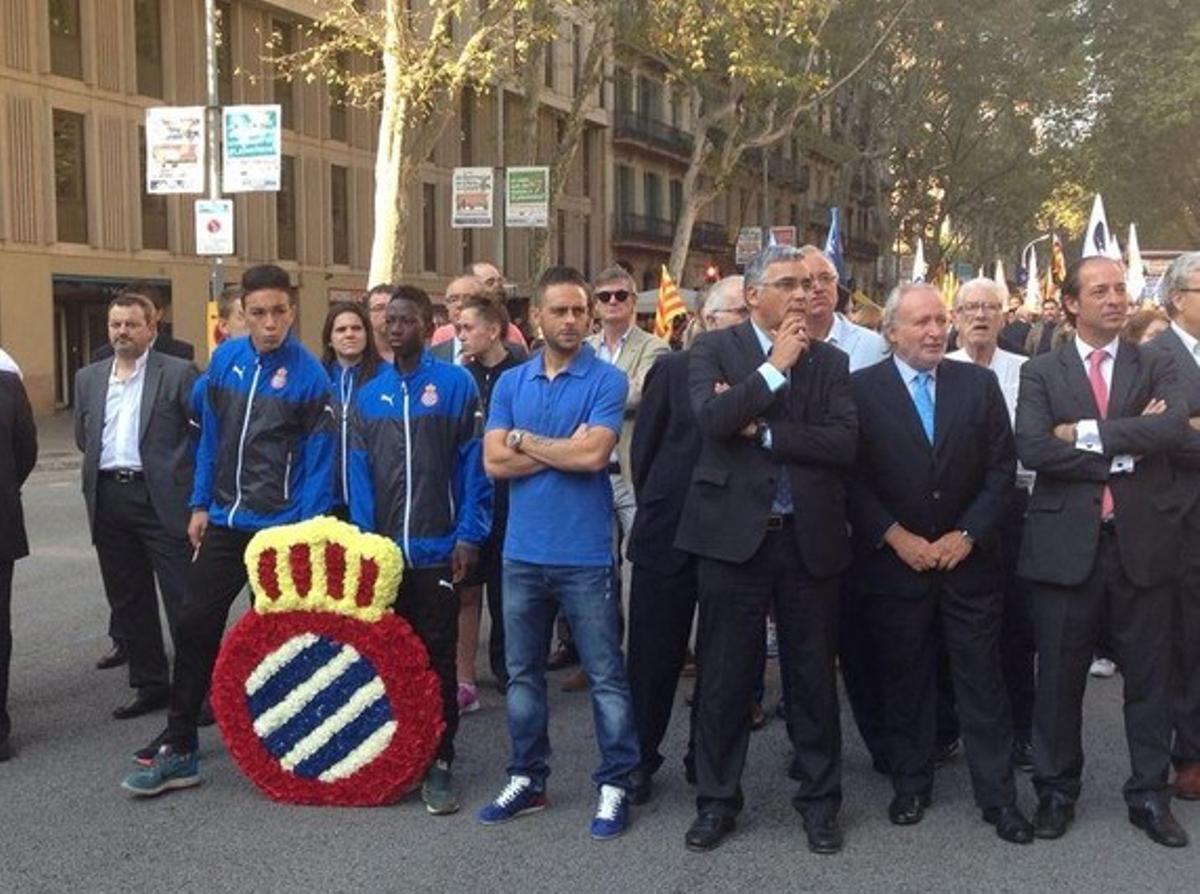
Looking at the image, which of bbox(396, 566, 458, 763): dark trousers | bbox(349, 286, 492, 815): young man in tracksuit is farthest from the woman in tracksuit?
bbox(396, 566, 458, 763): dark trousers

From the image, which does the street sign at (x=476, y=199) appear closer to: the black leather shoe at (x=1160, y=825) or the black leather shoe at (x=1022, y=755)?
the black leather shoe at (x=1022, y=755)

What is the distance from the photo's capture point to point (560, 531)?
16.6ft

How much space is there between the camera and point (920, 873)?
4664mm

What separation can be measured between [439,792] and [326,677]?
0.62m

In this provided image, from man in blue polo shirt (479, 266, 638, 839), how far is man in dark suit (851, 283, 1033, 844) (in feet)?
3.25

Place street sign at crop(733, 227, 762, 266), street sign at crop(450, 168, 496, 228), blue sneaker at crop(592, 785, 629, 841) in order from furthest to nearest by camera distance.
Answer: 1. street sign at crop(733, 227, 762, 266)
2. street sign at crop(450, 168, 496, 228)
3. blue sneaker at crop(592, 785, 629, 841)

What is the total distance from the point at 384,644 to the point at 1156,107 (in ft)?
102

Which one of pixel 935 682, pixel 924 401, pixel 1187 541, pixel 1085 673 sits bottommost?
pixel 935 682

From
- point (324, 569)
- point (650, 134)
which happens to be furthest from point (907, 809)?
point (650, 134)

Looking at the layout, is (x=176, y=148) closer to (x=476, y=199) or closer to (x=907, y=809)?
(x=476, y=199)

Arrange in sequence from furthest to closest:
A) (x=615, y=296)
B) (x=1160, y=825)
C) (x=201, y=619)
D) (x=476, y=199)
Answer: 1. (x=476, y=199)
2. (x=615, y=296)
3. (x=201, y=619)
4. (x=1160, y=825)

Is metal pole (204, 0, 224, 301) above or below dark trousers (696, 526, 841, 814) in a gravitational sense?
above

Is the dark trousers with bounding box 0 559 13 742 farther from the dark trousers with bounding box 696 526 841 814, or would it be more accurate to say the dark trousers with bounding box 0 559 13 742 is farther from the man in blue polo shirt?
the dark trousers with bounding box 696 526 841 814

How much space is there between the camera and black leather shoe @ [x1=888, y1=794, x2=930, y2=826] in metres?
5.14
